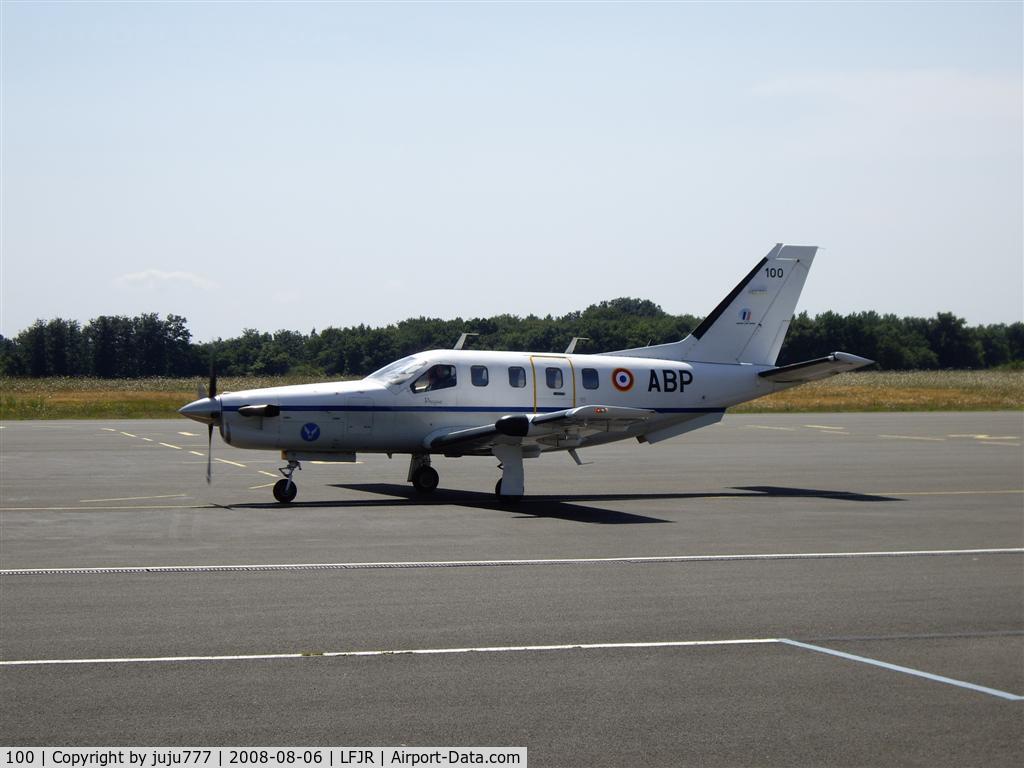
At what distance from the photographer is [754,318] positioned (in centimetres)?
2373

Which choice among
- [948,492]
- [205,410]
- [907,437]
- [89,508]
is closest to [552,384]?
[205,410]

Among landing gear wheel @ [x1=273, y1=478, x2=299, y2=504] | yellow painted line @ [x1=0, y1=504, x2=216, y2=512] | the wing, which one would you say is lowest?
yellow painted line @ [x1=0, y1=504, x2=216, y2=512]

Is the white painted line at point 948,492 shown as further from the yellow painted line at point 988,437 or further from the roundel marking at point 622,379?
the yellow painted line at point 988,437

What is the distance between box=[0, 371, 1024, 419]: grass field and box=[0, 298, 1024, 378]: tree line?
359 cm

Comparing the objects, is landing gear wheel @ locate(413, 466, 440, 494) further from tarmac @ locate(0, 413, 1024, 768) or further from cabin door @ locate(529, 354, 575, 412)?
cabin door @ locate(529, 354, 575, 412)

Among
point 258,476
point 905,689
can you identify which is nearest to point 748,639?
point 905,689

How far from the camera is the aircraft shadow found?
17656 millimetres

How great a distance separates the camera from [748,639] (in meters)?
9.11

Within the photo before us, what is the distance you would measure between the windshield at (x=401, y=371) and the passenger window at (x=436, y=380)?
0.17 metres

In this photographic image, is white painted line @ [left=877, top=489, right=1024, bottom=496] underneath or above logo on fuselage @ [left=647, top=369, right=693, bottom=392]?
underneath

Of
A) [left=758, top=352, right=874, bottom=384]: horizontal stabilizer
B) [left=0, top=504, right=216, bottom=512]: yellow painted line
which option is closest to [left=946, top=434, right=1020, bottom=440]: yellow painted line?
[left=758, top=352, right=874, bottom=384]: horizontal stabilizer

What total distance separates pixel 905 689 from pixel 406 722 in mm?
3297

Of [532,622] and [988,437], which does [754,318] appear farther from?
[988,437]

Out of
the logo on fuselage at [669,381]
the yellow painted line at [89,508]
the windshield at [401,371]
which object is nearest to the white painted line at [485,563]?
the yellow painted line at [89,508]
